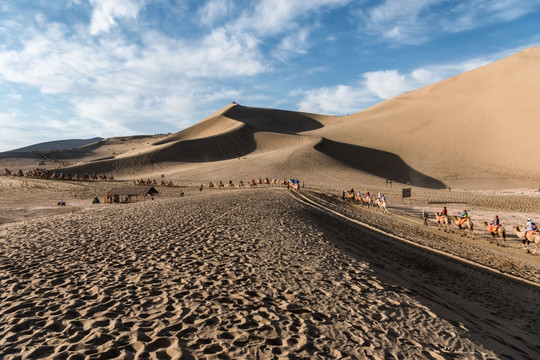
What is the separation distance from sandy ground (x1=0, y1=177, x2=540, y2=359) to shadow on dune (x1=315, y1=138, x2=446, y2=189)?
43.6 metres

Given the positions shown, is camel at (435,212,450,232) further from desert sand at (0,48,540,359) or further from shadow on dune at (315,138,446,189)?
shadow on dune at (315,138,446,189)

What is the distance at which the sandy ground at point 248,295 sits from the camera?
4852mm

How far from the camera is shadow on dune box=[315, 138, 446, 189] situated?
55.0 metres

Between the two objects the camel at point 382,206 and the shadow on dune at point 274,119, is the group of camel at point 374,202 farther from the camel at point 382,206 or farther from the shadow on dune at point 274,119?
the shadow on dune at point 274,119

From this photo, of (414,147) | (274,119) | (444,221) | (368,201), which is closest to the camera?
(444,221)

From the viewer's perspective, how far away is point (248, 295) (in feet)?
21.6

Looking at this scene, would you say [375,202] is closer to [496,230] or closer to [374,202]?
[374,202]

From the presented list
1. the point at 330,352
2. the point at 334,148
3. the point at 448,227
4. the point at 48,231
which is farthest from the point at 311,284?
the point at 334,148

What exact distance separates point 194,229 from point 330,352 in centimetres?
958

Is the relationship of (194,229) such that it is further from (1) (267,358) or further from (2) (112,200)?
(2) (112,200)

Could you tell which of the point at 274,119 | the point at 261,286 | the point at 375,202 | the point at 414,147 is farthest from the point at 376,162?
the point at 274,119

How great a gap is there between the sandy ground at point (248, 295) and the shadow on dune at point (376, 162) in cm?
4356

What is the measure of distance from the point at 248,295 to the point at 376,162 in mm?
61558

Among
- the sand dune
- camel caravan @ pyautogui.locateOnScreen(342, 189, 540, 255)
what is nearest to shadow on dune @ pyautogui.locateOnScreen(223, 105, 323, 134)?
the sand dune
